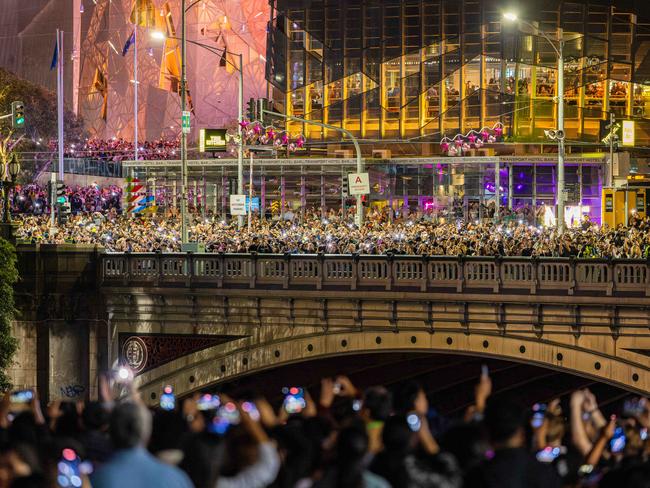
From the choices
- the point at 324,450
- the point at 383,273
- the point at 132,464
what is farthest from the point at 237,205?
the point at 132,464

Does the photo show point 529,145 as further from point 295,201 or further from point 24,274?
point 24,274

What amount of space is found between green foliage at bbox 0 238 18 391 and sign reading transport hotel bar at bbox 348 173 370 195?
14781mm

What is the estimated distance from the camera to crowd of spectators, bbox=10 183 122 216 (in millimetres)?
77875

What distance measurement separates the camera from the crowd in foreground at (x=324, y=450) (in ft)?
35.4

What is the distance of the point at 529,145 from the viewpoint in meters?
83.6

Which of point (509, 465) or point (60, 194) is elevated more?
point (60, 194)

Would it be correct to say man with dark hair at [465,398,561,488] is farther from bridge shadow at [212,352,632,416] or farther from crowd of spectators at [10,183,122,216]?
crowd of spectators at [10,183,122,216]

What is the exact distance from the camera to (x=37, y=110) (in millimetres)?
119250

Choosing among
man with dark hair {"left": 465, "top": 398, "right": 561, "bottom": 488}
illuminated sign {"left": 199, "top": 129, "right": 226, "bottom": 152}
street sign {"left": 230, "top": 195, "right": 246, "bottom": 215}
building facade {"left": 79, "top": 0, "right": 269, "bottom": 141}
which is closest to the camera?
man with dark hair {"left": 465, "top": 398, "right": 561, "bottom": 488}

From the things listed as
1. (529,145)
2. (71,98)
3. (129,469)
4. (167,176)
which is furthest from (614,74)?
(129,469)

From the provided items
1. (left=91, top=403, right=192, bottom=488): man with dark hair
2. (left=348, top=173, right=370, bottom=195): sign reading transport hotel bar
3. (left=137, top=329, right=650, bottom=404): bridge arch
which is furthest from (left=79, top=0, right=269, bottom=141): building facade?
(left=91, top=403, right=192, bottom=488): man with dark hair

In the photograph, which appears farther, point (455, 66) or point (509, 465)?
point (455, 66)

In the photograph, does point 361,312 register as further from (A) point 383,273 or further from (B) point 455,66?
(B) point 455,66

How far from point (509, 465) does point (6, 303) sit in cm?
2893
